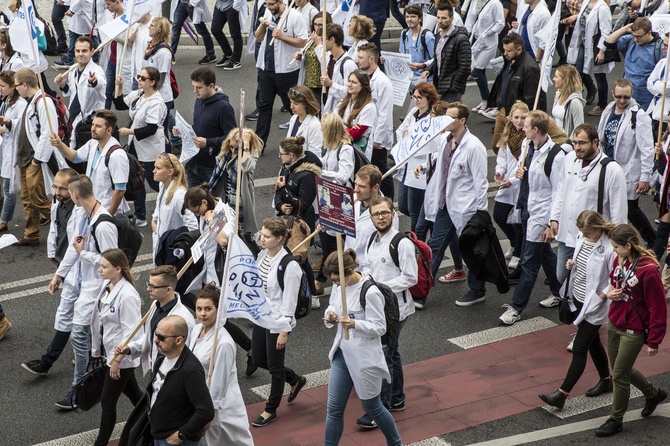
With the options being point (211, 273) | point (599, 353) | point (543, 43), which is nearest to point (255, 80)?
point (543, 43)


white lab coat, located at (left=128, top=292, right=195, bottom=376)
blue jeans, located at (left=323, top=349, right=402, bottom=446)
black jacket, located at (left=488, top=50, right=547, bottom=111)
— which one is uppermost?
black jacket, located at (left=488, top=50, right=547, bottom=111)

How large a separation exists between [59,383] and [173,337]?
108 inches

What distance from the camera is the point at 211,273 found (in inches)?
347

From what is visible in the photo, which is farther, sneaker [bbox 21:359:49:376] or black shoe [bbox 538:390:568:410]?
sneaker [bbox 21:359:49:376]

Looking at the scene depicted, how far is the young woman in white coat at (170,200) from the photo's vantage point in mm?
9242

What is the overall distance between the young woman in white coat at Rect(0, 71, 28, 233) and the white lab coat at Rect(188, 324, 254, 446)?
18.2 feet

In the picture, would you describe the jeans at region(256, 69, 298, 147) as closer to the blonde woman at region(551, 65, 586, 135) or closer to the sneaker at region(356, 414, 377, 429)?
the blonde woman at region(551, 65, 586, 135)

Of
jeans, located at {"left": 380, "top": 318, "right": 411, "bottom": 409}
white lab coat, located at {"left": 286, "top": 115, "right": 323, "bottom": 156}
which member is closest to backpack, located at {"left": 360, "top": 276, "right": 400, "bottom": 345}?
jeans, located at {"left": 380, "top": 318, "right": 411, "bottom": 409}

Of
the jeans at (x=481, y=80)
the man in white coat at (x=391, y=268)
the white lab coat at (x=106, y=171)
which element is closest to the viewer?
the man in white coat at (x=391, y=268)

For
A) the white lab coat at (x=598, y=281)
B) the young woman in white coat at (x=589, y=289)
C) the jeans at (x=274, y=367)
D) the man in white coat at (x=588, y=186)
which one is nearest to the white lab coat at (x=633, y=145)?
the man in white coat at (x=588, y=186)

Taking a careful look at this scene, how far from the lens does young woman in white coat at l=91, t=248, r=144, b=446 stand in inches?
301

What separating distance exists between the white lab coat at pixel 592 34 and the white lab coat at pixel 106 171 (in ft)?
26.4

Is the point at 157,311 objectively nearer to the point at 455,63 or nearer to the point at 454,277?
the point at 454,277

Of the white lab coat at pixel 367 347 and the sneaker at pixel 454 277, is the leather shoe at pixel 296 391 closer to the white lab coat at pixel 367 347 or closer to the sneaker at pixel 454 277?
the white lab coat at pixel 367 347
